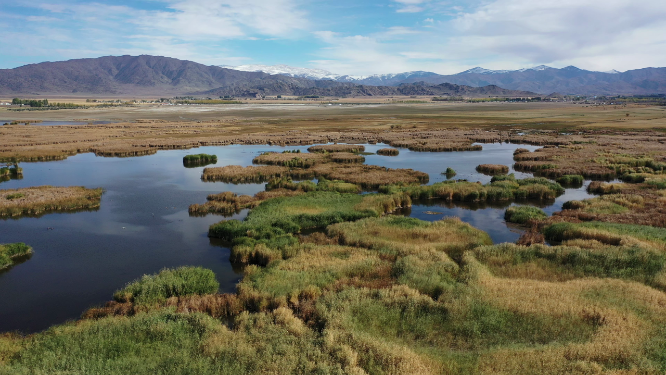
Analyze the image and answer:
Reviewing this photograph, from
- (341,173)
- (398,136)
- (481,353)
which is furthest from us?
(398,136)

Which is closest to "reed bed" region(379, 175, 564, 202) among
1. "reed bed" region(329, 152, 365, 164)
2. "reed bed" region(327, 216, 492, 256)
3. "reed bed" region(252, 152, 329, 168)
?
"reed bed" region(327, 216, 492, 256)

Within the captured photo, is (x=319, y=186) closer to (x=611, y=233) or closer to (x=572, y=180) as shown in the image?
(x=611, y=233)

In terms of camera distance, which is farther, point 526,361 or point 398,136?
point 398,136

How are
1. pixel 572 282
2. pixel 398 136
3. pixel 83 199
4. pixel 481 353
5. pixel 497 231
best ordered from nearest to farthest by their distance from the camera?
pixel 481 353 → pixel 572 282 → pixel 497 231 → pixel 83 199 → pixel 398 136

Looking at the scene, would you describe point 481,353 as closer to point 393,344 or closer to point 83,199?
point 393,344

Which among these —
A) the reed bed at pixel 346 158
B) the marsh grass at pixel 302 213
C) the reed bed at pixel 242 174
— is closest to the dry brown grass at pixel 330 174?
the reed bed at pixel 242 174

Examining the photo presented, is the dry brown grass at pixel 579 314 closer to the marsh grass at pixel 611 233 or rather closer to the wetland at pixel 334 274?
the wetland at pixel 334 274

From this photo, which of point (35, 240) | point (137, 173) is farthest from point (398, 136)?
point (35, 240)
